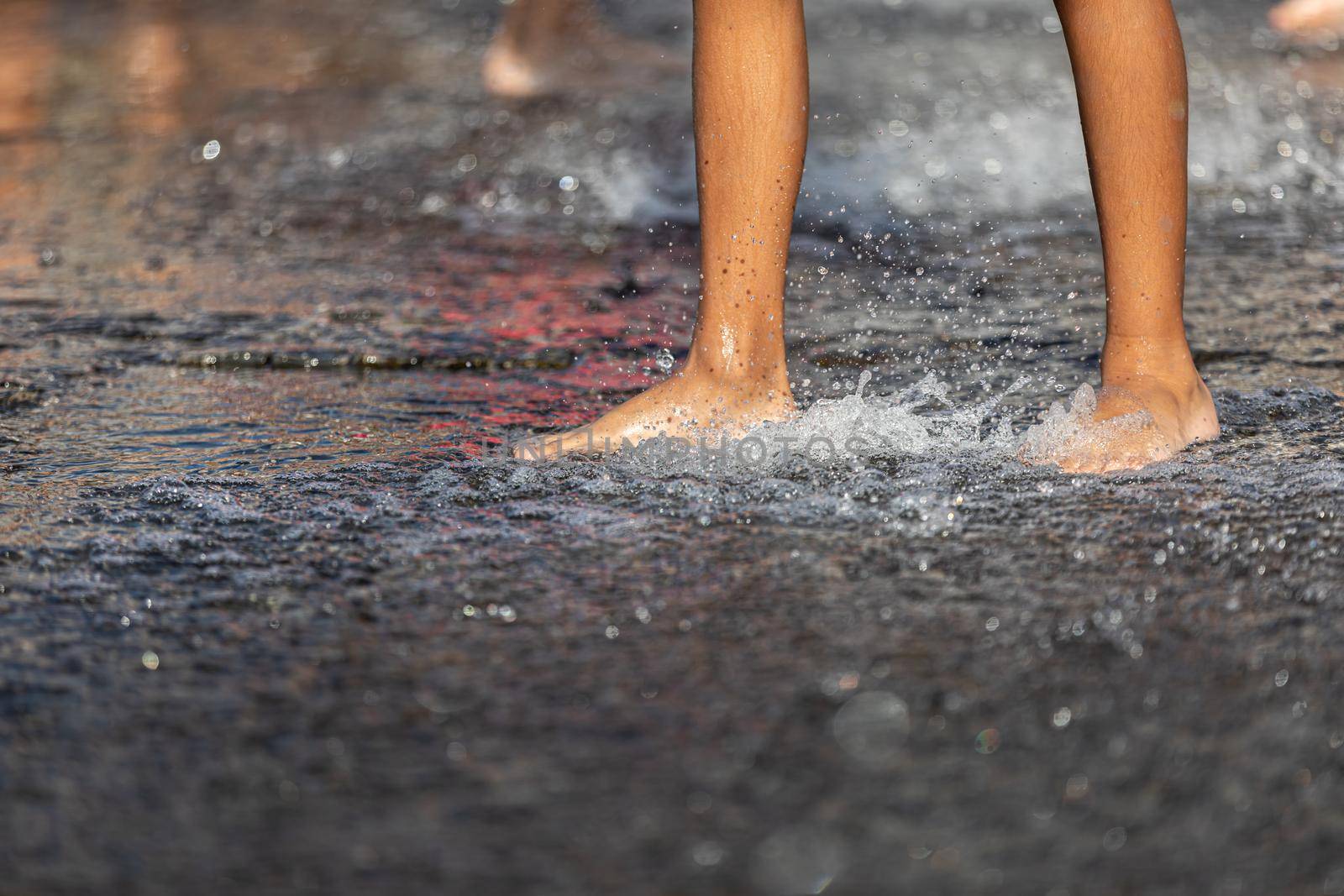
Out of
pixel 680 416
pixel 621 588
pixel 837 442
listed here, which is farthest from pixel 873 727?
pixel 680 416

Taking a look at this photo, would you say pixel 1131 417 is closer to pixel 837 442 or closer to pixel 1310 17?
pixel 837 442

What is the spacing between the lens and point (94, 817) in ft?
3.36

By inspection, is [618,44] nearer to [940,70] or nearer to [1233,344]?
[940,70]

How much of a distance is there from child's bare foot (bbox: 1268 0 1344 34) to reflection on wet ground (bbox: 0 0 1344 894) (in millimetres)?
2467

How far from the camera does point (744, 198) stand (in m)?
1.84

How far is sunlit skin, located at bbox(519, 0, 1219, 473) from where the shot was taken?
69.9 inches

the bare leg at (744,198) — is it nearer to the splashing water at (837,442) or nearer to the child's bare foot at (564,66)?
the splashing water at (837,442)

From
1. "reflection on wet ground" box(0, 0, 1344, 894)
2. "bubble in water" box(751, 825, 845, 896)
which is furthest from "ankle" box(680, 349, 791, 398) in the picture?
"bubble in water" box(751, 825, 845, 896)

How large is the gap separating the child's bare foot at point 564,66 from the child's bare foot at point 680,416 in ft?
8.87

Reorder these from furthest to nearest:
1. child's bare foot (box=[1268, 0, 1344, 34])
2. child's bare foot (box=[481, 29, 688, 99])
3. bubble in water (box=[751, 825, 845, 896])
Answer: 1. child's bare foot (box=[1268, 0, 1344, 34])
2. child's bare foot (box=[481, 29, 688, 99])
3. bubble in water (box=[751, 825, 845, 896])

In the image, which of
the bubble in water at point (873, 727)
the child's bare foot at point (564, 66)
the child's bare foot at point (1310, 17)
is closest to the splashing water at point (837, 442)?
the bubble in water at point (873, 727)

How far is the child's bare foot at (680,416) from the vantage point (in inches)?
69.3

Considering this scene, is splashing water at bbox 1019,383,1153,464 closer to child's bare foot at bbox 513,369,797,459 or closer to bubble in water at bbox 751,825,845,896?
child's bare foot at bbox 513,369,797,459

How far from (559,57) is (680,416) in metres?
3.38
